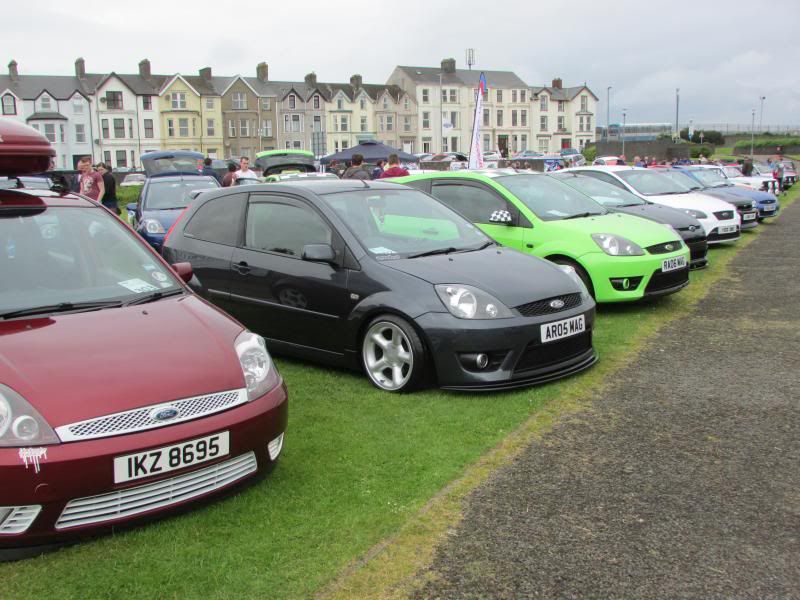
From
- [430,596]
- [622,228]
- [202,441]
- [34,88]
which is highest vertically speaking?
[34,88]

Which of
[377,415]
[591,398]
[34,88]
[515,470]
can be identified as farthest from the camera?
[34,88]

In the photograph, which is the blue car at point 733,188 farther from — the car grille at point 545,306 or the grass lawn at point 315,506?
the grass lawn at point 315,506

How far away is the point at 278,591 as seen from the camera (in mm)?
3047

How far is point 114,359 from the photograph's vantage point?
3.53 metres

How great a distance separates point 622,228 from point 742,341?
204 centimetres

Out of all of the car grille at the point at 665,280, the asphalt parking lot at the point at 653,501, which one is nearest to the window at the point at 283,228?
the asphalt parking lot at the point at 653,501

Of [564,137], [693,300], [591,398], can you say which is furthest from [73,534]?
[564,137]

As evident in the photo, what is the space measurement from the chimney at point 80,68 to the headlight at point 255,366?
8249 centimetres

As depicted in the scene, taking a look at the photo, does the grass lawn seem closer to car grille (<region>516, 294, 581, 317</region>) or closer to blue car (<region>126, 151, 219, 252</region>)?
car grille (<region>516, 294, 581, 317</region>)

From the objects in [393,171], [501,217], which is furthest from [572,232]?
[393,171]

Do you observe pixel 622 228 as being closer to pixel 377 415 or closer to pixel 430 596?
pixel 377 415

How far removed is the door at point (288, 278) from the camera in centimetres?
599

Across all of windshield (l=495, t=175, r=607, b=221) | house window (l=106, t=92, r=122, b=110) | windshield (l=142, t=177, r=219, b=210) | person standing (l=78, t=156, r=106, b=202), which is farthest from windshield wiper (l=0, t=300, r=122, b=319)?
house window (l=106, t=92, r=122, b=110)

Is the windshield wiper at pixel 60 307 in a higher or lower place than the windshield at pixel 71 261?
lower
